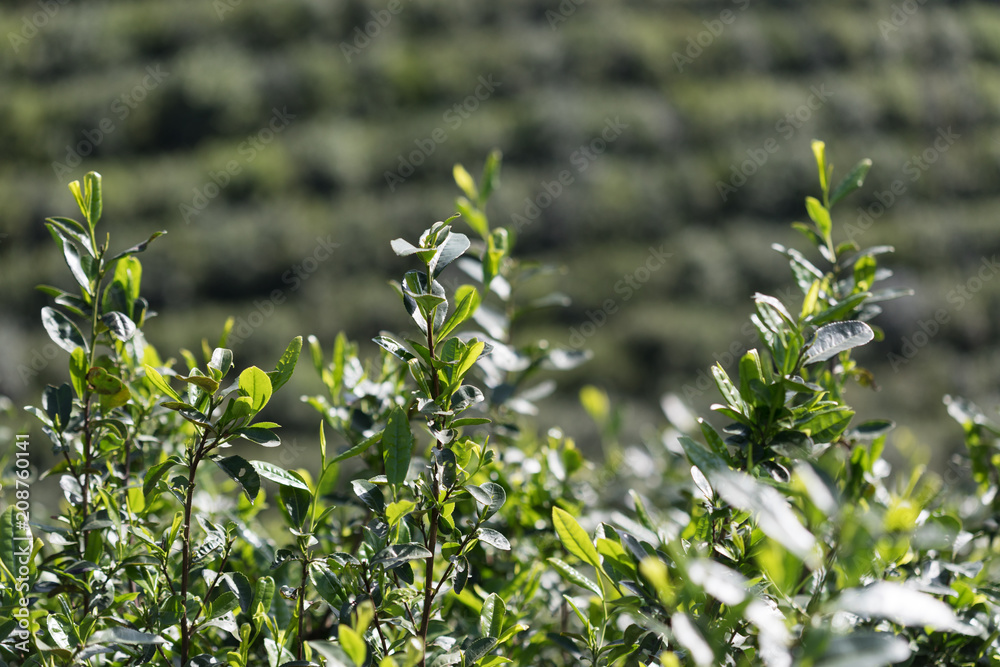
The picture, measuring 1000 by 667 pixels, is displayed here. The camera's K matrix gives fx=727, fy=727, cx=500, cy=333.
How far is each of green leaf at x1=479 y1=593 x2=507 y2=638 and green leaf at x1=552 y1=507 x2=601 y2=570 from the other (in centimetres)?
8

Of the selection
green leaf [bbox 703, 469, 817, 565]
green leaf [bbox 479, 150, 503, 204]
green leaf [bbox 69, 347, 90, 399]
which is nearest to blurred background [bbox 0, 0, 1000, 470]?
green leaf [bbox 479, 150, 503, 204]

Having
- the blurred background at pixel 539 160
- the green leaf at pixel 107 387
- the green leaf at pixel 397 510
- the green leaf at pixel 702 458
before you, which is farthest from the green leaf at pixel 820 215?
the blurred background at pixel 539 160

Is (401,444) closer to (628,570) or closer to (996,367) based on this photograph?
(628,570)

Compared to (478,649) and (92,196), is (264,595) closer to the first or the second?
(478,649)

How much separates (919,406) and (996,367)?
59 cm

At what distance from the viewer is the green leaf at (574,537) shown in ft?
2.16

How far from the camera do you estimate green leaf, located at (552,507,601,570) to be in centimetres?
66

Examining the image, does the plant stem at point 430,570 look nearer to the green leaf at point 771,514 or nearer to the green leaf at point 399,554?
the green leaf at point 399,554

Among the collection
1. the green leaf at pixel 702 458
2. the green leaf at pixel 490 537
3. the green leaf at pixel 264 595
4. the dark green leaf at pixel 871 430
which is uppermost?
the green leaf at pixel 702 458

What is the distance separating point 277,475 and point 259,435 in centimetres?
4

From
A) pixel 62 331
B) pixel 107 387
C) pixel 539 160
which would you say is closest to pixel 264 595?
pixel 107 387

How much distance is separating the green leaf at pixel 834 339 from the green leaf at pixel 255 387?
50 cm

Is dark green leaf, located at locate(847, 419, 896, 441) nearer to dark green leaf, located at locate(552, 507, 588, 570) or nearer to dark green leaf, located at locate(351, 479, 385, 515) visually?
dark green leaf, located at locate(552, 507, 588, 570)

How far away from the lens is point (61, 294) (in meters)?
0.79
